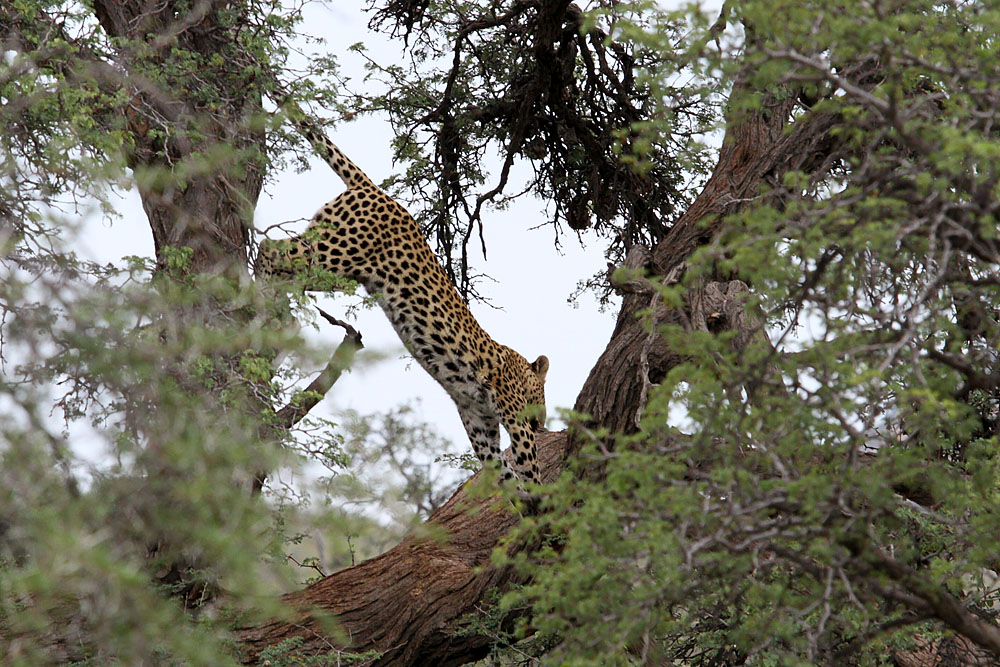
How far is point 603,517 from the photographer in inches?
119

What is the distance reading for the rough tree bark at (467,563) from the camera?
19.3ft

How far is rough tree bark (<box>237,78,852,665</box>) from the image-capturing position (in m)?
5.87

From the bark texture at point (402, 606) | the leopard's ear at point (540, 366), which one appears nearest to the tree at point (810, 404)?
the bark texture at point (402, 606)

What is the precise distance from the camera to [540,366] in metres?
8.47

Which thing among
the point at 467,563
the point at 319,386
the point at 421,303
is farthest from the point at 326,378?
the point at 467,563

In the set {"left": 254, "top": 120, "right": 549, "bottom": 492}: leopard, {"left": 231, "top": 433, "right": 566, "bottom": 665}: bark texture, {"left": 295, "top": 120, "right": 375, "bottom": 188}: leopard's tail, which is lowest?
{"left": 231, "top": 433, "right": 566, "bottom": 665}: bark texture

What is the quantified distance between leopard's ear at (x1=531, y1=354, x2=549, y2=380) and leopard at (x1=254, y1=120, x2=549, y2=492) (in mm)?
623

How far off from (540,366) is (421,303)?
166cm

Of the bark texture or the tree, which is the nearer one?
the tree

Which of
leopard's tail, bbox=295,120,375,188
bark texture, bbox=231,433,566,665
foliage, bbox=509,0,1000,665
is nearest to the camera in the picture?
foliage, bbox=509,0,1000,665

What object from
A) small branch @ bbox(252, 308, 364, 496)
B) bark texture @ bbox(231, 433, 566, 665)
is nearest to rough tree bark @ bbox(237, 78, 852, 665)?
bark texture @ bbox(231, 433, 566, 665)

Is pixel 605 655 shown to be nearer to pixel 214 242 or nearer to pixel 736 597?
pixel 736 597

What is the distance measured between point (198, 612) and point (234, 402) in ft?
7.67

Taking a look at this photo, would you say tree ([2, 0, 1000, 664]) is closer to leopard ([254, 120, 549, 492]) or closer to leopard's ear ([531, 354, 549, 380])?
leopard ([254, 120, 549, 492])
